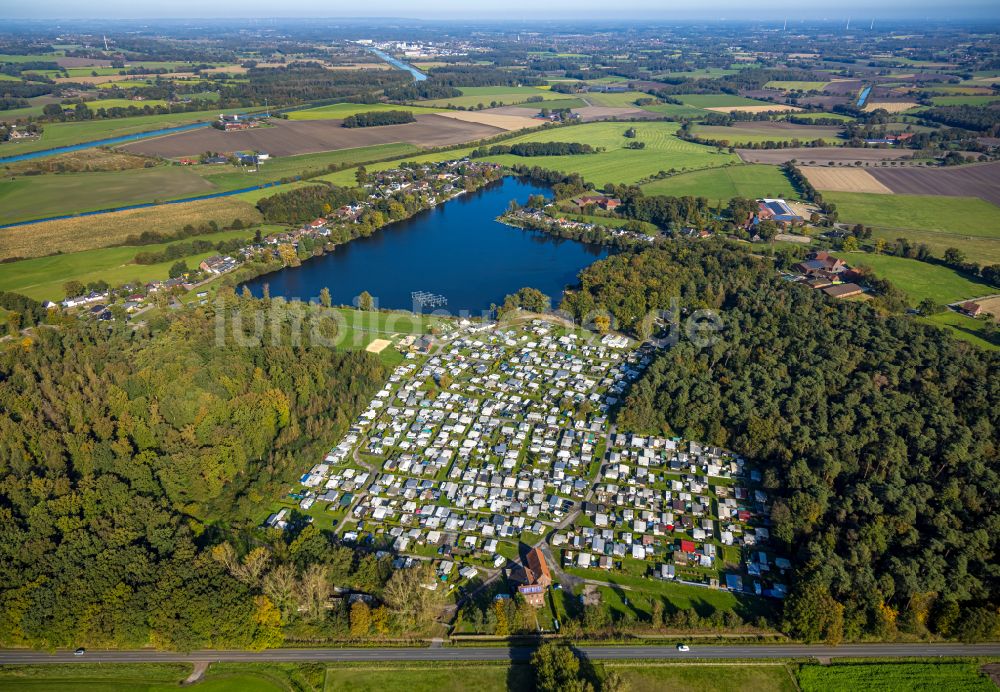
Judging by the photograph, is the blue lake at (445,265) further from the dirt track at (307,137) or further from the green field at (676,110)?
the green field at (676,110)

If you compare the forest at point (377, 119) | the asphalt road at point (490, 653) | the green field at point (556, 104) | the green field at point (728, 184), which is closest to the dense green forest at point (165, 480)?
the asphalt road at point (490, 653)

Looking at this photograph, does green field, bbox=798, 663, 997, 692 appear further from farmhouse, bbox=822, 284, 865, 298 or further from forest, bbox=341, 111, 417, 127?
forest, bbox=341, 111, 417, 127

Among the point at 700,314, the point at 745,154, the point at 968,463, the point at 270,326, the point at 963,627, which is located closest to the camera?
the point at 963,627

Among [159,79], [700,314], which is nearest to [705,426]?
[700,314]

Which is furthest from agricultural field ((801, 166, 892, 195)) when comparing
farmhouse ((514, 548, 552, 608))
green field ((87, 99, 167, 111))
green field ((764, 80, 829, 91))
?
green field ((87, 99, 167, 111))

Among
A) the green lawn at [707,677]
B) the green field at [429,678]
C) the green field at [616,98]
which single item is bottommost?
the green field at [429,678]

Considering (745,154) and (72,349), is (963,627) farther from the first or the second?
(745,154)
